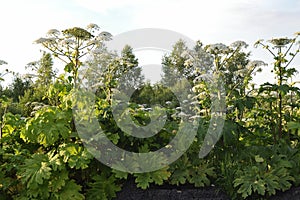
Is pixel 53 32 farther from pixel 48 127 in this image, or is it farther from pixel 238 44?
pixel 238 44

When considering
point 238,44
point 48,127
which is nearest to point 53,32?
point 48,127

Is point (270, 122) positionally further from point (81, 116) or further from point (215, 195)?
point (81, 116)

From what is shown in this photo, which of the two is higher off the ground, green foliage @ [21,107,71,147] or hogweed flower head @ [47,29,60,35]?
hogweed flower head @ [47,29,60,35]

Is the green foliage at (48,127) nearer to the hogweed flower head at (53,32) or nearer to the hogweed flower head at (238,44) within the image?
the hogweed flower head at (53,32)

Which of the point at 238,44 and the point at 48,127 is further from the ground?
the point at 238,44

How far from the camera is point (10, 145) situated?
443cm

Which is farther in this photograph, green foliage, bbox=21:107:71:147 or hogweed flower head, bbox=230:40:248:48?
hogweed flower head, bbox=230:40:248:48

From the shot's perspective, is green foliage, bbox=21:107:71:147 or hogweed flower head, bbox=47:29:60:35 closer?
green foliage, bbox=21:107:71:147

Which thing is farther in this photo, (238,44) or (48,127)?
(238,44)

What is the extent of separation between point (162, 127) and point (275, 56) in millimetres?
1556

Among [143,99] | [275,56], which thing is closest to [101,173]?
[275,56]

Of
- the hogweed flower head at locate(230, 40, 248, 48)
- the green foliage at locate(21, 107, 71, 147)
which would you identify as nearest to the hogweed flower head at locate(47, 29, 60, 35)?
the green foliage at locate(21, 107, 71, 147)

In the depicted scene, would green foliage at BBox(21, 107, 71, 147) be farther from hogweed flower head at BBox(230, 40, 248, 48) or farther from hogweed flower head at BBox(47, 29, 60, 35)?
hogweed flower head at BBox(230, 40, 248, 48)

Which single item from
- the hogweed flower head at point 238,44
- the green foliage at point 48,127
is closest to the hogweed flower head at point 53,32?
the green foliage at point 48,127
